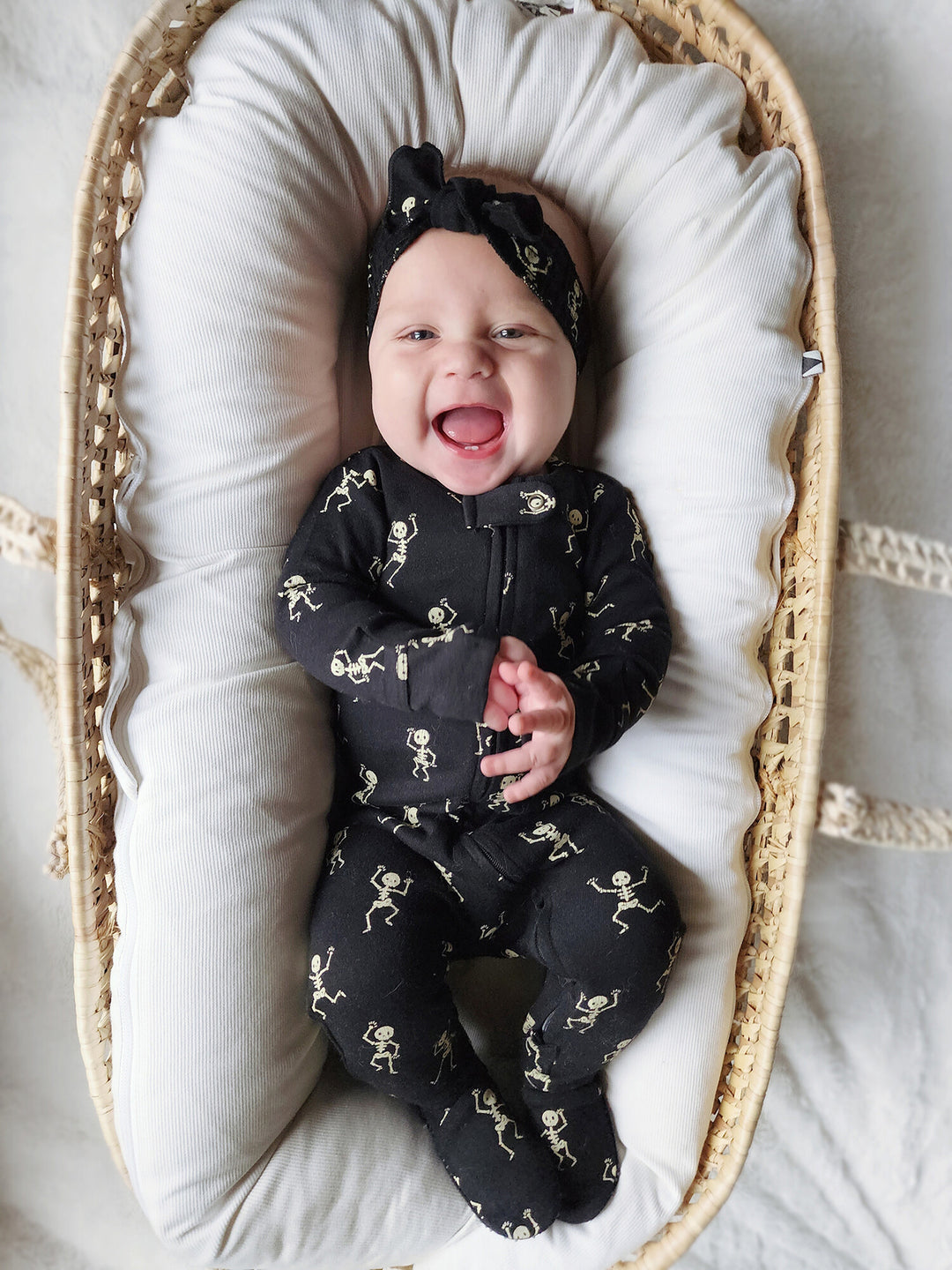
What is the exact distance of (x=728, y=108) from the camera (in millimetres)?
1090

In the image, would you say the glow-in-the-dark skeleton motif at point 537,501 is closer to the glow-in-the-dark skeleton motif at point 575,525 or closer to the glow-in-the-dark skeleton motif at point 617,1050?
the glow-in-the-dark skeleton motif at point 575,525

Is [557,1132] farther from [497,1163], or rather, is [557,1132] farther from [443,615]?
[443,615]

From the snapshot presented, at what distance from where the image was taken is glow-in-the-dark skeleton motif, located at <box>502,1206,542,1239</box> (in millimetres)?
993

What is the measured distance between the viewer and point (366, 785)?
3.58 feet

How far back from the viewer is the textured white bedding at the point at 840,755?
122 centimetres

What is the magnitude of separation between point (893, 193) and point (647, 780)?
0.78 meters

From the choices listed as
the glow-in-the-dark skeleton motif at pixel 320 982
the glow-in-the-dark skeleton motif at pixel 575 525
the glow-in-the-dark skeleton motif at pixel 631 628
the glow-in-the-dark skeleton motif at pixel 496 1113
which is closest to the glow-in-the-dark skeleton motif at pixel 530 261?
the glow-in-the-dark skeleton motif at pixel 575 525

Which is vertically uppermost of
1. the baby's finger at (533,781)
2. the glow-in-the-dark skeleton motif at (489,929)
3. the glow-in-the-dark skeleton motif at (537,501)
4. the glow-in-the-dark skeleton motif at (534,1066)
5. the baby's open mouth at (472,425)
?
the baby's open mouth at (472,425)

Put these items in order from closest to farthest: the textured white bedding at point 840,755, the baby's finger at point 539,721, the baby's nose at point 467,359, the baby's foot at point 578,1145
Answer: the baby's finger at point 539,721 < the baby's nose at point 467,359 < the baby's foot at point 578,1145 < the textured white bedding at point 840,755

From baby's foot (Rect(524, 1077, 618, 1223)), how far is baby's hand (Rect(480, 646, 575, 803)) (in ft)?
1.32

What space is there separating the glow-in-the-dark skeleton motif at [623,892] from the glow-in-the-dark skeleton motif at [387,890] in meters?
0.19

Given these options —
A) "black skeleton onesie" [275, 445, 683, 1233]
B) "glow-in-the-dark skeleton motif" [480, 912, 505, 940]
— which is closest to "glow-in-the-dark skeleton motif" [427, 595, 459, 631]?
"black skeleton onesie" [275, 445, 683, 1233]

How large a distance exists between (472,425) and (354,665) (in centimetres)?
27

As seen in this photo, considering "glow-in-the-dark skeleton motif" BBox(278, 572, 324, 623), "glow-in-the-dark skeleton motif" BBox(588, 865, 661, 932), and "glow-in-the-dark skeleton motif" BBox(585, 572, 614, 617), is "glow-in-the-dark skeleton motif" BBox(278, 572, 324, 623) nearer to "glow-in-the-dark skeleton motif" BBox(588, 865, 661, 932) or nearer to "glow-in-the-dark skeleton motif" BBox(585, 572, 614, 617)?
"glow-in-the-dark skeleton motif" BBox(585, 572, 614, 617)
